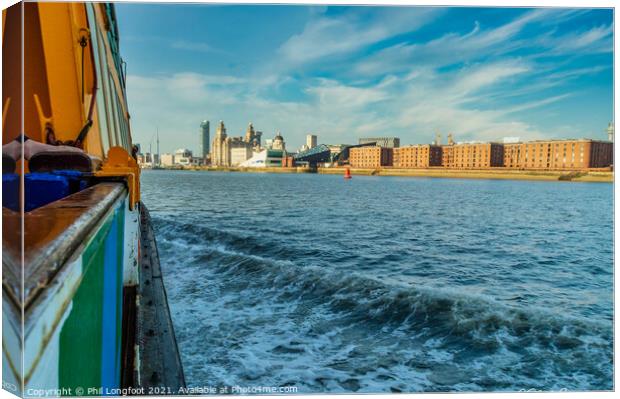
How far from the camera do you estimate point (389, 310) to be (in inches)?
326

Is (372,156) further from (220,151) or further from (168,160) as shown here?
(168,160)

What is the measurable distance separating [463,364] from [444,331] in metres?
1.12

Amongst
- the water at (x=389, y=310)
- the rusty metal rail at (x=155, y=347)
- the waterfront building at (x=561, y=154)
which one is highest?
the waterfront building at (x=561, y=154)

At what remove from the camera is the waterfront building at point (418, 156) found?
8825 cm

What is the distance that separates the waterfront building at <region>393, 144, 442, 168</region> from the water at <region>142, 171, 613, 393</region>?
71.8 metres

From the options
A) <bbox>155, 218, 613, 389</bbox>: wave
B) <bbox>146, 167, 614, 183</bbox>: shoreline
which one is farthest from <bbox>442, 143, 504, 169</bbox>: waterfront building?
<bbox>155, 218, 613, 389</bbox>: wave

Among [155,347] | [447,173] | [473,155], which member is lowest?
[155,347]

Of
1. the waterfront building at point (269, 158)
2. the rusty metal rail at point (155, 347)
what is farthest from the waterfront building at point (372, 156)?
the rusty metal rail at point (155, 347)

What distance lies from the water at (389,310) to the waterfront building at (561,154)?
303 cm

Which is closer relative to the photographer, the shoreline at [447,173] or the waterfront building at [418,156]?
the shoreline at [447,173]

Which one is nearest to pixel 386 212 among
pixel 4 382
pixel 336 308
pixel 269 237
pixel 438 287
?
pixel 269 237

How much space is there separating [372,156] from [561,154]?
52507 mm

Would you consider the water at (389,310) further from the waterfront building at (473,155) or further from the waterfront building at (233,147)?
the waterfront building at (233,147)

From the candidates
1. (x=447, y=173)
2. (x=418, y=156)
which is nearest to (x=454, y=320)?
(x=447, y=173)
